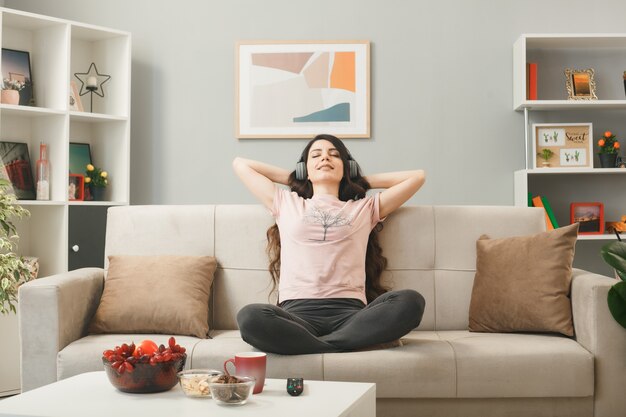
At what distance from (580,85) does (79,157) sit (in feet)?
9.34

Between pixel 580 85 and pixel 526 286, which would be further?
pixel 580 85

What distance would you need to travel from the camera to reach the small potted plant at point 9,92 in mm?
4020

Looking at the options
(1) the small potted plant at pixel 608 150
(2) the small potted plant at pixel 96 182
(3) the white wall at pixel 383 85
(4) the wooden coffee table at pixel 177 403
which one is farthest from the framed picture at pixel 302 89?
(4) the wooden coffee table at pixel 177 403

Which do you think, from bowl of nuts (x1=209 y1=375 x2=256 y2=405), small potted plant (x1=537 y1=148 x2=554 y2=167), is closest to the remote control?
bowl of nuts (x1=209 y1=375 x2=256 y2=405)

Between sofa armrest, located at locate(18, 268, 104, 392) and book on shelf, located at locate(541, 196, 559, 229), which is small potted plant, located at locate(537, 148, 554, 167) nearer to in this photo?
book on shelf, located at locate(541, 196, 559, 229)

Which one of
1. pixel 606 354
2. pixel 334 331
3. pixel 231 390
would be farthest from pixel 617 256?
pixel 231 390

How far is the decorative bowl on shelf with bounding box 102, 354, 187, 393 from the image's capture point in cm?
196

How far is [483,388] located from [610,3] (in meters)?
2.78

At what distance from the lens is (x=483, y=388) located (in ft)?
8.32

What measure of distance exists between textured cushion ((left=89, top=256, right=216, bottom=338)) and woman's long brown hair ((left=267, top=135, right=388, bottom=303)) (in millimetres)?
273

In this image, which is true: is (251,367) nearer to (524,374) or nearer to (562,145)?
(524,374)

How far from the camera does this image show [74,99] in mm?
4293

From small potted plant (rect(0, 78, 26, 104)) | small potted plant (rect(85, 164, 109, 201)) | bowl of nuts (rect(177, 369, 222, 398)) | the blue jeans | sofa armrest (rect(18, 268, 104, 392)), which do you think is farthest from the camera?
small potted plant (rect(85, 164, 109, 201))

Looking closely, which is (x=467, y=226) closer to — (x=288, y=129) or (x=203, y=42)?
(x=288, y=129)
